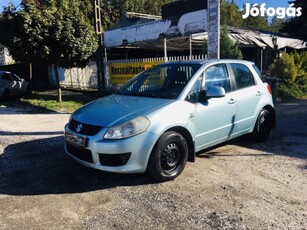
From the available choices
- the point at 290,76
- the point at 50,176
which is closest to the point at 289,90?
the point at 290,76

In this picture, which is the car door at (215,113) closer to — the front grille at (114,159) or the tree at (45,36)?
the front grille at (114,159)

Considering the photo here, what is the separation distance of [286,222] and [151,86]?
289cm

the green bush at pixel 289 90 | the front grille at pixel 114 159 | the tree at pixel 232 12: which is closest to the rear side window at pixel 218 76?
the front grille at pixel 114 159

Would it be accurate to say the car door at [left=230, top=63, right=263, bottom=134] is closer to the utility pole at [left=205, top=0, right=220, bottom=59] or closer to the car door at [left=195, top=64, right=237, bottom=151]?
the car door at [left=195, top=64, right=237, bottom=151]

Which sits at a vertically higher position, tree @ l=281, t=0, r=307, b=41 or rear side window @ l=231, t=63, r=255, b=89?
tree @ l=281, t=0, r=307, b=41

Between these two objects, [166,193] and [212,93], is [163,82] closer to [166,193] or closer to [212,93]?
[212,93]

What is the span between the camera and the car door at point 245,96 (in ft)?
18.6

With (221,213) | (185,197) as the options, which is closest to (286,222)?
(221,213)

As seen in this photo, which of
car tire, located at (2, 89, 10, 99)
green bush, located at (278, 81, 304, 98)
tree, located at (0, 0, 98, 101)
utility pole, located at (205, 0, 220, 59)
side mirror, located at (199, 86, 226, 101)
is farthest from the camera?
car tire, located at (2, 89, 10, 99)

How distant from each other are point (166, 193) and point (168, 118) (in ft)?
3.20

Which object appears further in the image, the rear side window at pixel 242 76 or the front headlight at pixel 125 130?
the rear side window at pixel 242 76

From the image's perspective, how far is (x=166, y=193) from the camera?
13.7 feet

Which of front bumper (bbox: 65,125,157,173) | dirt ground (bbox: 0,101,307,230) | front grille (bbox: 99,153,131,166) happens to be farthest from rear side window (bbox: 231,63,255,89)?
front grille (bbox: 99,153,131,166)

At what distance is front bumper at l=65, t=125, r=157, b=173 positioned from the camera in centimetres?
412
